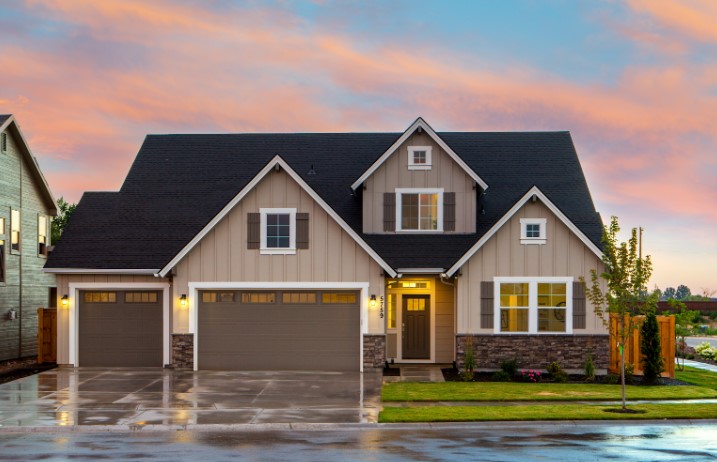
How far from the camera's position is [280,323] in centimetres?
2703

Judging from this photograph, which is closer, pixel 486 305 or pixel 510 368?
pixel 510 368

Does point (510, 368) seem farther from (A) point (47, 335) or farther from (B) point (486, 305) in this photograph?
(A) point (47, 335)

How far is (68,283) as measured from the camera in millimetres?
27969

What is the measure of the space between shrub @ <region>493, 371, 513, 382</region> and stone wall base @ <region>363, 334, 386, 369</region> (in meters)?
3.75

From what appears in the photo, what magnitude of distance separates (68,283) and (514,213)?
14691 millimetres

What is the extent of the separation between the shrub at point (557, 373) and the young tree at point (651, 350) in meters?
2.22

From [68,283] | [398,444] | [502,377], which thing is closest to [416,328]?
[502,377]

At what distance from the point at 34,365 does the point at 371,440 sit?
17.9 metres

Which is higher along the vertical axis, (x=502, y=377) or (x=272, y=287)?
(x=272, y=287)

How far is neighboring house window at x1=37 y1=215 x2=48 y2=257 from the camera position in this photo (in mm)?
35219

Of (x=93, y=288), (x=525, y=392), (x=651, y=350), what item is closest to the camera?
(x=525, y=392)

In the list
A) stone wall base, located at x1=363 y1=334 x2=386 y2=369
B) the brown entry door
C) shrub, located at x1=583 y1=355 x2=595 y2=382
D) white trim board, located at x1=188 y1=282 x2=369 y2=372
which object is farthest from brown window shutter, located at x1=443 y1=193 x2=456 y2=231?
shrub, located at x1=583 y1=355 x2=595 y2=382

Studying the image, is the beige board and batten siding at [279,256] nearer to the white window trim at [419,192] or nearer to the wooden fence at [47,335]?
the white window trim at [419,192]

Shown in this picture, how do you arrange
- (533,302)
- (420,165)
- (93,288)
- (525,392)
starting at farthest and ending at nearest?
1. (420,165)
2. (93,288)
3. (533,302)
4. (525,392)
